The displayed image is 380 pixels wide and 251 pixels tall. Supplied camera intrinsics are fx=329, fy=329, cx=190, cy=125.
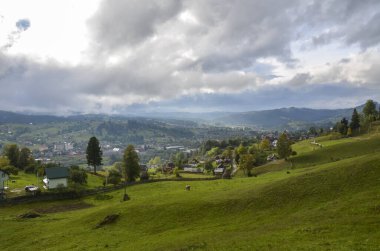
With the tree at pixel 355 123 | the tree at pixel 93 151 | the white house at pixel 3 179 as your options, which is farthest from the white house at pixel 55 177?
the tree at pixel 355 123

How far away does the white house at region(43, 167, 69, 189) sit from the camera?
96.5m

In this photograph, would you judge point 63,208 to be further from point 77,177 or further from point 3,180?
point 3,180

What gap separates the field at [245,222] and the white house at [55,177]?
34353 mm

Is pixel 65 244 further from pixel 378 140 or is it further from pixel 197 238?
pixel 378 140

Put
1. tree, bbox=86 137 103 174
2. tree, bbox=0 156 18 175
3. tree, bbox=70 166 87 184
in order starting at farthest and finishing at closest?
tree, bbox=86 137 103 174
tree, bbox=0 156 18 175
tree, bbox=70 166 87 184

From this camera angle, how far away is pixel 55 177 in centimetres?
9675

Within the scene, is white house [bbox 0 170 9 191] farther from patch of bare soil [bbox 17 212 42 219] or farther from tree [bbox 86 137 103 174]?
patch of bare soil [bbox 17 212 42 219]

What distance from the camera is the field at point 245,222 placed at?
95.6ft

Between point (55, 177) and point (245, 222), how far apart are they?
242ft

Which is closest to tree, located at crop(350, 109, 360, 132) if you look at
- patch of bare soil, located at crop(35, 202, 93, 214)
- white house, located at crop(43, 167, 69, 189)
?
white house, located at crop(43, 167, 69, 189)

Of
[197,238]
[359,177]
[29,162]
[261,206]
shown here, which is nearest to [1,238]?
[197,238]

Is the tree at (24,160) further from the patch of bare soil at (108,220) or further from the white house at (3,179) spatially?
the patch of bare soil at (108,220)

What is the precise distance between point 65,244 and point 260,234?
25475 millimetres

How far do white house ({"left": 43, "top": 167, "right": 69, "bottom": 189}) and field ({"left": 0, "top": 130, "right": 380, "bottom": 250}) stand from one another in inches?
1352
